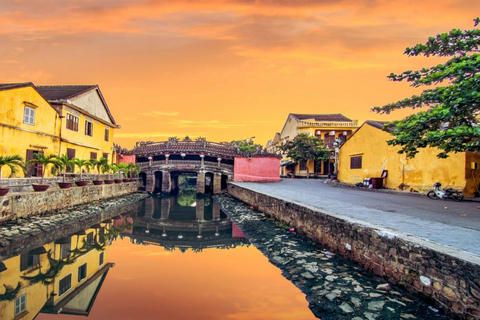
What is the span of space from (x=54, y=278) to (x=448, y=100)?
11808 mm

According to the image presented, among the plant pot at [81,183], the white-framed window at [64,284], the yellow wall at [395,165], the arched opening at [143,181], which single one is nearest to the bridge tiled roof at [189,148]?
the arched opening at [143,181]

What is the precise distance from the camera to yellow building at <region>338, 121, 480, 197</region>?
1364cm

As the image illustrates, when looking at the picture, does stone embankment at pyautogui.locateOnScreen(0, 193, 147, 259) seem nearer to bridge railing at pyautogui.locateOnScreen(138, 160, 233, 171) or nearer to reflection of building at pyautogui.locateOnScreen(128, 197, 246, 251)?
reflection of building at pyautogui.locateOnScreen(128, 197, 246, 251)

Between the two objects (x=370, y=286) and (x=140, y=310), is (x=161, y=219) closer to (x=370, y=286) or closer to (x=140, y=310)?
(x=140, y=310)

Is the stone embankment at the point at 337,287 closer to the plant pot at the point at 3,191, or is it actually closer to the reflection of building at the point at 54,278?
the reflection of building at the point at 54,278

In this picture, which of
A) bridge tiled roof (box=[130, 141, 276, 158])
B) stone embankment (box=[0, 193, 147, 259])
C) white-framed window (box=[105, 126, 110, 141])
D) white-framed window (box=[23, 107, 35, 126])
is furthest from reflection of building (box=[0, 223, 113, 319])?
bridge tiled roof (box=[130, 141, 276, 158])

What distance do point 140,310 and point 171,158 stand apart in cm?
2778

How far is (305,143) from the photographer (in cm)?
3488

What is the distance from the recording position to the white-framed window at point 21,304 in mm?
5077

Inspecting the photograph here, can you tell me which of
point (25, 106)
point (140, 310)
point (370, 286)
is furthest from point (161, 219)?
point (370, 286)

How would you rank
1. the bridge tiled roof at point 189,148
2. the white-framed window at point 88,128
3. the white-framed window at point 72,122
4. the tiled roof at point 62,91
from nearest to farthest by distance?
the white-framed window at point 72,122
the tiled roof at point 62,91
the white-framed window at point 88,128
the bridge tiled roof at point 189,148

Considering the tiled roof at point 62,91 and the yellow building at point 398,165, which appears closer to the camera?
the yellow building at point 398,165

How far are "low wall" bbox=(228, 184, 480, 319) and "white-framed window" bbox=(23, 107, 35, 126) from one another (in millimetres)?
16164

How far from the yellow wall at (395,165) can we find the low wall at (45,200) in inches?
708
